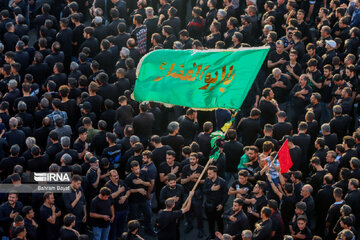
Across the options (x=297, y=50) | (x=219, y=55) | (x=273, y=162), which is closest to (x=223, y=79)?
(x=219, y=55)

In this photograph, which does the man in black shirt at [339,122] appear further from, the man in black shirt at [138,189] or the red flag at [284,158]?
the man in black shirt at [138,189]

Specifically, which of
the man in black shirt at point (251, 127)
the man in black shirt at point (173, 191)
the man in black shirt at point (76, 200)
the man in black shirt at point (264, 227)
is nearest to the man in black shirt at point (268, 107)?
the man in black shirt at point (251, 127)

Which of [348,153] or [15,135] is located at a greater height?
[348,153]

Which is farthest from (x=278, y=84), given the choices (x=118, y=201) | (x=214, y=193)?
(x=118, y=201)

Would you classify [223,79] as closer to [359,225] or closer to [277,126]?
[277,126]

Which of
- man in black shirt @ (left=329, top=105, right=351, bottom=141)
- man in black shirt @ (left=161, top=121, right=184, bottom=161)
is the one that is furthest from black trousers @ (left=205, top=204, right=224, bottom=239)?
man in black shirt @ (left=329, top=105, right=351, bottom=141)

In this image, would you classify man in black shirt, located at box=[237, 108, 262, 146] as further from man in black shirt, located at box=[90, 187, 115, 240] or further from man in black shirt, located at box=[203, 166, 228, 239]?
man in black shirt, located at box=[90, 187, 115, 240]

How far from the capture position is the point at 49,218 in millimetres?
14203

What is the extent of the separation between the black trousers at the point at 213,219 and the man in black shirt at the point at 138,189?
4.46 ft

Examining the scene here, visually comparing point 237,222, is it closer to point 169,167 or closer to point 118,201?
point 169,167

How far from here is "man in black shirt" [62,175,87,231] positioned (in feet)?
47.5

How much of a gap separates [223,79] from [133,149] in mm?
2974

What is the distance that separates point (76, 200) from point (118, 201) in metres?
0.88

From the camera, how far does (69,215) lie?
13.6m
